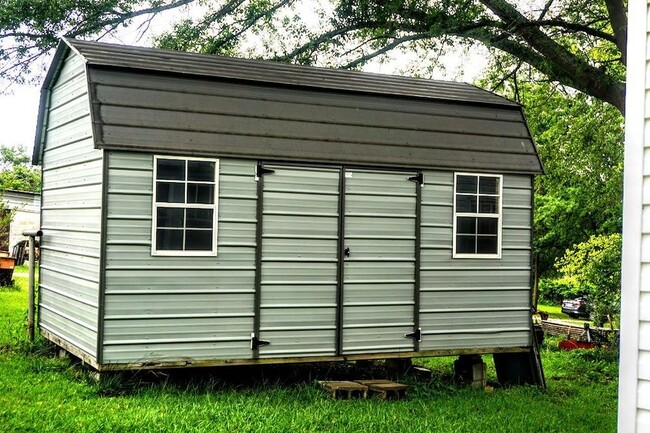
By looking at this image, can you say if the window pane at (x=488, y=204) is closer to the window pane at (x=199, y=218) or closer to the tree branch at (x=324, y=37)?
the window pane at (x=199, y=218)

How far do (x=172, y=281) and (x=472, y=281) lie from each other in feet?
14.7

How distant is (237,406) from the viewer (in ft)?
32.8

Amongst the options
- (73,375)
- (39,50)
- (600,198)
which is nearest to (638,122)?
(73,375)

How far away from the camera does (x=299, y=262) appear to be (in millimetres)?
11516

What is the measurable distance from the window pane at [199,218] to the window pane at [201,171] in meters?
0.40

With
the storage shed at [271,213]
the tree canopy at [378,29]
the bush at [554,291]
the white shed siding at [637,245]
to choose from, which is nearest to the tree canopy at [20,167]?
the bush at [554,291]

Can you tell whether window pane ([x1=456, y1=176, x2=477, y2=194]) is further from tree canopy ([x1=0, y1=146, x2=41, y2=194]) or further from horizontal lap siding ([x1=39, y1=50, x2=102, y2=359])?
tree canopy ([x1=0, y1=146, x2=41, y2=194])

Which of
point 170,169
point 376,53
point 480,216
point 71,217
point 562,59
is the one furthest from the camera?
point 376,53

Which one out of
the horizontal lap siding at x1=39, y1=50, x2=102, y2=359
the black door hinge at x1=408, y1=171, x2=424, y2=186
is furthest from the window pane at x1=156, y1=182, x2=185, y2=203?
the black door hinge at x1=408, y1=171, x2=424, y2=186

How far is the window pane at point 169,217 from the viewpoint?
1071 centimetres

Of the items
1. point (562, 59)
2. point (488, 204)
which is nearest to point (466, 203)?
point (488, 204)

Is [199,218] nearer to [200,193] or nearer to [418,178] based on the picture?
[200,193]

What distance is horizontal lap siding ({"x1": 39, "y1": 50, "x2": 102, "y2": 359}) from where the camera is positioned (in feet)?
35.4

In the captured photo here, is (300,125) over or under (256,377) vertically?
over
